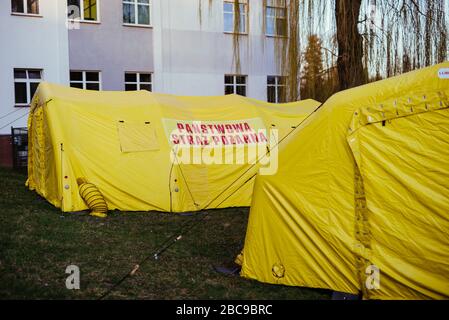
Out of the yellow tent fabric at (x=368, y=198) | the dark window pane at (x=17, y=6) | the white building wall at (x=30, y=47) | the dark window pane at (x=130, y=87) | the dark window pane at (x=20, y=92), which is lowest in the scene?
the yellow tent fabric at (x=368, y=198)

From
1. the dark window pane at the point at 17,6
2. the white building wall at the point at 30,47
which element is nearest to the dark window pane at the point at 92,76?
the white building wall at the point at 30,47

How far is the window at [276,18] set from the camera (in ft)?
22.9

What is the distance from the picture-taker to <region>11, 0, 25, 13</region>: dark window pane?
1736 cm

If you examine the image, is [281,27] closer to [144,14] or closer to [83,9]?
[83,9]

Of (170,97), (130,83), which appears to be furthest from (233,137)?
(130,83)

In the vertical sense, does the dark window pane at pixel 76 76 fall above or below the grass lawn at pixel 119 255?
above

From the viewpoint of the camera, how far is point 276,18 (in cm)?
697

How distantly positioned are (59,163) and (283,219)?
631 centimetres

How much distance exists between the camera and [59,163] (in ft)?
32.9

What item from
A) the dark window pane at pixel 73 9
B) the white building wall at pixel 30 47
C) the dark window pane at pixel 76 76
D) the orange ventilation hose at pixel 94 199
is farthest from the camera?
the dark window pane at pixel 76 76

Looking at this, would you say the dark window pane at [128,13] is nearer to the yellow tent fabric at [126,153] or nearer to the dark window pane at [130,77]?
the dark window pane at [130,77]

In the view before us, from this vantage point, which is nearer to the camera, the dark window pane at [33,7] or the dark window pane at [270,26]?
the dark window pane at [270,26]

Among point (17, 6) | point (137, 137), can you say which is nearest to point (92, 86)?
point (17, 6)

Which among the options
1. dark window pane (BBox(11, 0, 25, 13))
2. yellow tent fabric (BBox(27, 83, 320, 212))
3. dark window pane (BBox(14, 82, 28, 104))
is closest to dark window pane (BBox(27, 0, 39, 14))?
dark window pane (BBox(11, 0, 25, 13))
